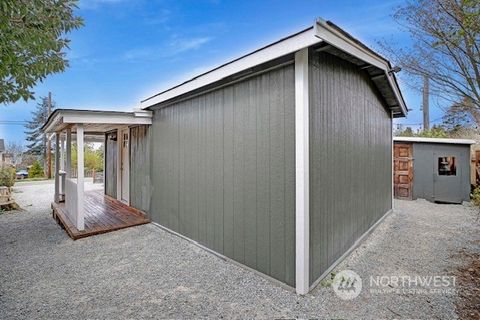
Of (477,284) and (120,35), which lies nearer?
(477,284)

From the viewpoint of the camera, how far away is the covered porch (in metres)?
5.28

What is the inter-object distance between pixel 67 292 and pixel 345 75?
186 inches

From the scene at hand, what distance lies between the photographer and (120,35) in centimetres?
963

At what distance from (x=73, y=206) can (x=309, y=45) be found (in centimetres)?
577

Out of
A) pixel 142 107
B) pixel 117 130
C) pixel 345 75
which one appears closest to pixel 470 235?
pixel 345 75

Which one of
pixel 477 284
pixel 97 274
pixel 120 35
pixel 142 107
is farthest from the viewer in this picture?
pixel 120 35

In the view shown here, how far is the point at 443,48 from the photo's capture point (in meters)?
5.30

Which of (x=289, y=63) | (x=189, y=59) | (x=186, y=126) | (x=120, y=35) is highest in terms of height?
(x=120, y=35)

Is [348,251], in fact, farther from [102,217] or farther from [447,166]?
[447,166]

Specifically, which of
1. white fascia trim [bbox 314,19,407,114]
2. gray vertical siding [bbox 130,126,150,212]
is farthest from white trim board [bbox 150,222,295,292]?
white fascia trim [bbox 314,19,407,114]

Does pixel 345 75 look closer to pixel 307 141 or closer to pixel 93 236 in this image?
pixel 307 141

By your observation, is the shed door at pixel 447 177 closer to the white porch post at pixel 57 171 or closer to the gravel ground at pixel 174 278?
the gravel ground at pixel 174 278

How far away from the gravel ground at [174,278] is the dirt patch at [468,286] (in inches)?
3.6

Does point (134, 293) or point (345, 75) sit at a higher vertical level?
point (345, 75)
